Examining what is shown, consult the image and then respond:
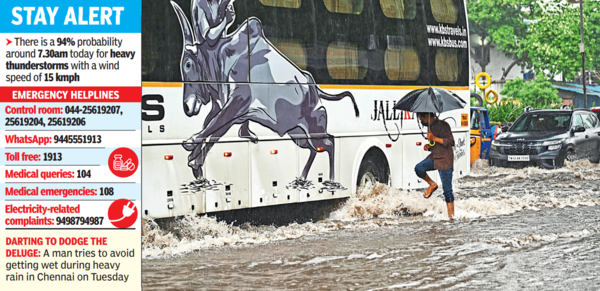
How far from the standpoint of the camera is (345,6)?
40.2 ft

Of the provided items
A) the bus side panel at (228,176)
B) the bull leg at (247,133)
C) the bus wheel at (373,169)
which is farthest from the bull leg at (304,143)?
the bus wheel at (373,169)

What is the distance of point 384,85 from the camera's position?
13.1 meters

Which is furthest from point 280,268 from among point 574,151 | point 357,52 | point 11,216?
point 574,151

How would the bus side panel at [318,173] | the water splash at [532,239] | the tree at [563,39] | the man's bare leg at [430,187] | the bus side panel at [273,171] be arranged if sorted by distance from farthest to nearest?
1. the tree at [563,39]
2. the man's bare leg at [430,187]
3. the bus side panel at [318,173]
4. the bus side panel at [273,171]
5. the water splash at [532,239]

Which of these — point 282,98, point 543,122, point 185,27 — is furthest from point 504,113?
point 185,27

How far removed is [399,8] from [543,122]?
982cm

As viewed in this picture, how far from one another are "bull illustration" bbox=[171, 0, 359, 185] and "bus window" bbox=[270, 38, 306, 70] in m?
0.07

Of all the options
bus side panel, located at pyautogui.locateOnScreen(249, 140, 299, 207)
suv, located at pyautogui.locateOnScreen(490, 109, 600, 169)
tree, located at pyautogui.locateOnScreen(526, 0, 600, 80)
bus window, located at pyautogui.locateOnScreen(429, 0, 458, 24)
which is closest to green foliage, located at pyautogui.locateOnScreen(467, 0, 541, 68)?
tree, located at pyautogui.locateOnScreen(526, 0, 600, 80)

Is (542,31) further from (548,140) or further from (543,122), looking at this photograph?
(548,140)

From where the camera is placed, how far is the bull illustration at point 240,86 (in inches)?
394

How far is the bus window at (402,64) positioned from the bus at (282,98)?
2cm

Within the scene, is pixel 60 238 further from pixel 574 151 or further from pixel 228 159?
pixel 574 151

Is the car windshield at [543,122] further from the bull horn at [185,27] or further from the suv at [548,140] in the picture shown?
the bull horn at [185,27]

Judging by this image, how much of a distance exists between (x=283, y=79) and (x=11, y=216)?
19.9 feet
